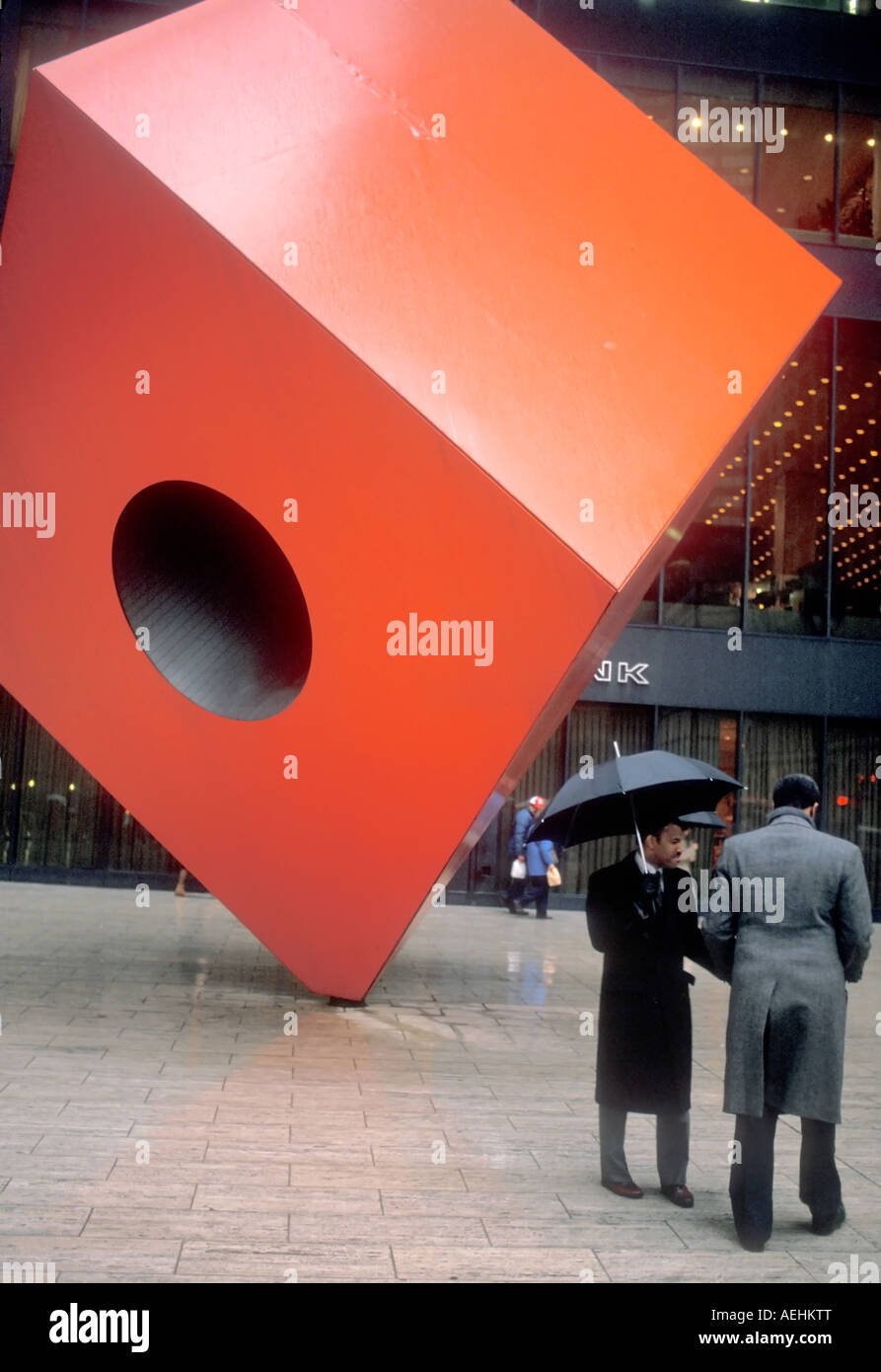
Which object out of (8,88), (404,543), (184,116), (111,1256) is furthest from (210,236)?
(8,88)

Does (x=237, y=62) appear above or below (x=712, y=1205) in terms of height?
above

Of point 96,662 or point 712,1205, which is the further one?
point 96,662

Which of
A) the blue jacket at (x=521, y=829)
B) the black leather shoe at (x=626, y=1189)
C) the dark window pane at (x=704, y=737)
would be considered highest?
the dark window pane at (x=704, y=737)

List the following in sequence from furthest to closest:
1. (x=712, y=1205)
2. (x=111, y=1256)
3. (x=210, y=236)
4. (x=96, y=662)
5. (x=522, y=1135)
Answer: (x=96, y=662)
(x=210, y=236)
(x=522, y=1135)
(x=712, y=1205)
(x=111, y=1256)

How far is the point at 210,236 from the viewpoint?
22.1 ft

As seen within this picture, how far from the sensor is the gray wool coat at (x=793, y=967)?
4.45 metres

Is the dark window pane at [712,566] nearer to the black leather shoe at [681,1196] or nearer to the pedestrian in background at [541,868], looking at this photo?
the pedestrian in background at [541,868]

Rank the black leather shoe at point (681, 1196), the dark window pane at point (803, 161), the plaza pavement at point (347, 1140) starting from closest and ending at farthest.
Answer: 1. the plaza pavement at point (347, 1140)
2. the black leather shoe at point (681, 1196)
3. the dark window pane at point (803, 161)

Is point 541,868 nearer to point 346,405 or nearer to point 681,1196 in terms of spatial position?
point 346,405

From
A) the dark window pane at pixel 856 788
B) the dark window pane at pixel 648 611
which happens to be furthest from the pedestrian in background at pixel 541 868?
the dark window pane at pixel 856 788

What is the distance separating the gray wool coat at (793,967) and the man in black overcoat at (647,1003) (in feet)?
1.33

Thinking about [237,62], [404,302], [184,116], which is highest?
[237,62]

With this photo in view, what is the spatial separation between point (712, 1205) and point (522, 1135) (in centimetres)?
114

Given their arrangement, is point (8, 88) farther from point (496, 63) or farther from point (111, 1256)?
point (111, 1256)
